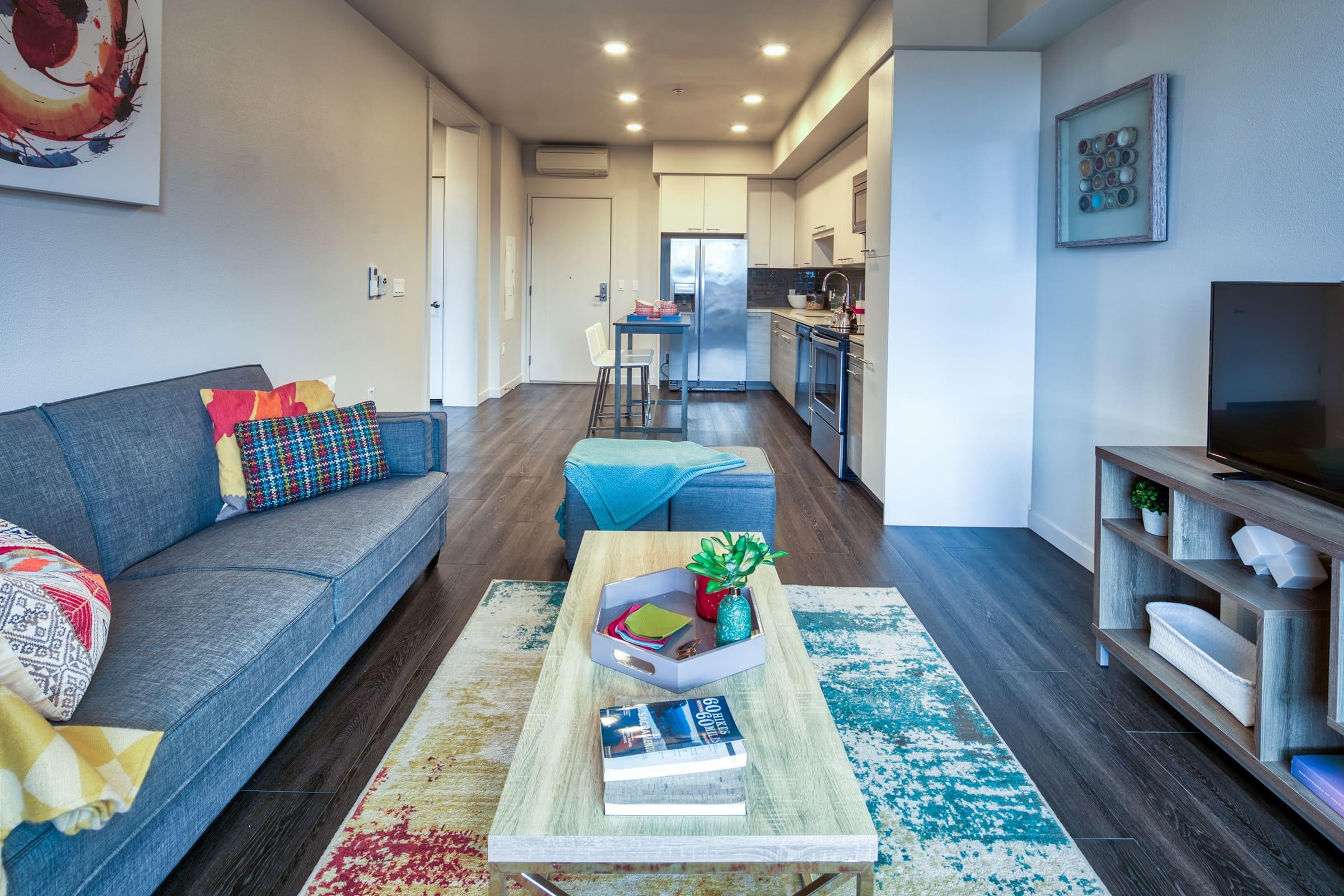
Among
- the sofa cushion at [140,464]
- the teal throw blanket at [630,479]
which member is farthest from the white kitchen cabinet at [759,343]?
the sofa cushion at [140,464]

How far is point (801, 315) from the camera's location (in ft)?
26.9

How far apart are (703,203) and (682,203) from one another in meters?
0.23

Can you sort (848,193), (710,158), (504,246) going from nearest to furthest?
(848,193), (504,246), (710,158)

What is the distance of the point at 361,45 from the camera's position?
479cm

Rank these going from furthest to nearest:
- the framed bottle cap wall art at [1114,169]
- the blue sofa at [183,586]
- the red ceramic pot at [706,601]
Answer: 1. the framed bottle cap wall art at [1114,169]
2. the red ceramic pot at [706,601]
3. the blue sofa at [183,586]

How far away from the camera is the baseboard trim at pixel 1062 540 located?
3688 millimetres

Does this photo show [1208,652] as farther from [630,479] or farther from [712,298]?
[712,298]

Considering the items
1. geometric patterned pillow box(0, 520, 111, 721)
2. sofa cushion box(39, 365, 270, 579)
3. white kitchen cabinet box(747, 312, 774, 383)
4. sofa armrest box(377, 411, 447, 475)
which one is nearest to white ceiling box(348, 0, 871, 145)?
white kitchen cabinet box(747, 312, 774, 383)

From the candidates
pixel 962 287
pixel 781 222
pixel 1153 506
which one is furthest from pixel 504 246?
pixel 1153 506

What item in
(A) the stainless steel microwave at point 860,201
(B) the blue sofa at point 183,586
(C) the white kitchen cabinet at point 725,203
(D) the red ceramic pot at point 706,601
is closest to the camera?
(B) the blue sofa at point 183,586

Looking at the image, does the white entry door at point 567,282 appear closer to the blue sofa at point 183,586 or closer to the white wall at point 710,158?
the white wall at point 710,158

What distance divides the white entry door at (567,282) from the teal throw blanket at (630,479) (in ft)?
21.9

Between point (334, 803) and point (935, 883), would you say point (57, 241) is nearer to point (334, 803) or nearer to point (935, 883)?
point (334, 803)

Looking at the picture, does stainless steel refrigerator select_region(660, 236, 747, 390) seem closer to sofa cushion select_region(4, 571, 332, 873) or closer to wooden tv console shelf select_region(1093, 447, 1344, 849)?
wooden tv console shelf select_region(1093, 447, 1344, 849)
